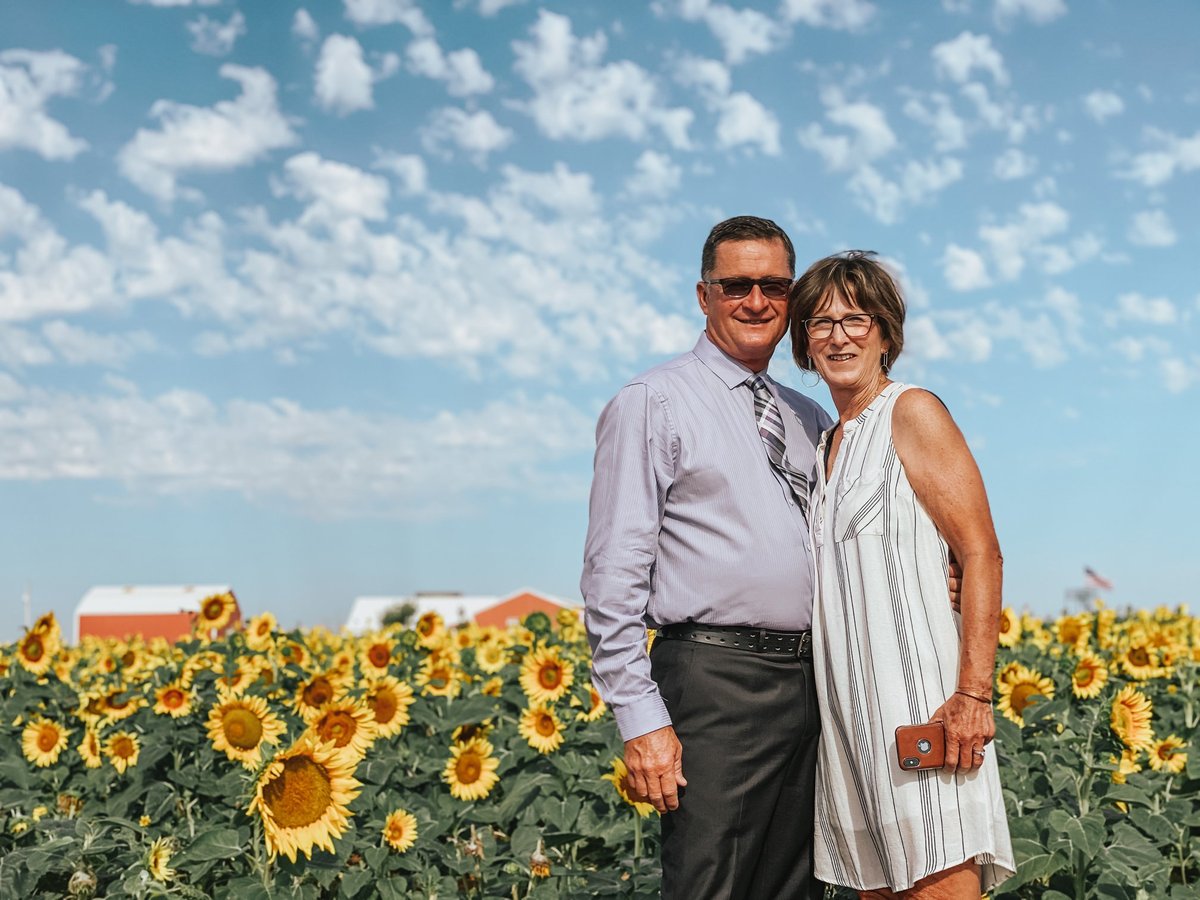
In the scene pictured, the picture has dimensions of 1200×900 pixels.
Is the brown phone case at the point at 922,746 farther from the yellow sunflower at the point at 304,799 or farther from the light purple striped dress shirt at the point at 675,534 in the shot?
the yellow sunflower at the point at 304,799

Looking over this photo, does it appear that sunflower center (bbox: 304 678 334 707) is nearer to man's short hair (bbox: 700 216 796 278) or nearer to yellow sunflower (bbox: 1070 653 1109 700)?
man's short hair (bbox: 700 216 796 278)

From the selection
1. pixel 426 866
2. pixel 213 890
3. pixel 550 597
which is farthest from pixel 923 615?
pixel 550 597

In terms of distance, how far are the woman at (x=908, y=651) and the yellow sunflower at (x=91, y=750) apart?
4.24 metres

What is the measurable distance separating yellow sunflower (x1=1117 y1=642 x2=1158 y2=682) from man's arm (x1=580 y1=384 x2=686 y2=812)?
482 cm

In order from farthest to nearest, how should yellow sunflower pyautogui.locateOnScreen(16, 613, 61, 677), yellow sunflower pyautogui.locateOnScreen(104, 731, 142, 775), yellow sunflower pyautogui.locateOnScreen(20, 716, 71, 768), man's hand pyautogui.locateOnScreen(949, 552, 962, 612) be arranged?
1. yellow sunflower pyautogui.locateOnScreen(16, 613, 61, 677)
2. yellow sunflower pyautogui.locateOnScreen(20, 716, 71, 768)
3. yellow sunflower pyautogui.locateOnScreen(104, 731, 142, 775)
4. man's hand pyautogui.locateOnScreen(949, 552, 962, 612)

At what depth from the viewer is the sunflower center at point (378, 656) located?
6973 mm

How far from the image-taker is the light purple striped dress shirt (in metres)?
3.09

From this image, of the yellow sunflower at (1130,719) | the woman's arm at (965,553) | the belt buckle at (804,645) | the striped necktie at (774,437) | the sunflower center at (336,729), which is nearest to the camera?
the woman's arm at (965,553)

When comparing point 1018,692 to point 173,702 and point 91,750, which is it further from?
point 91,750

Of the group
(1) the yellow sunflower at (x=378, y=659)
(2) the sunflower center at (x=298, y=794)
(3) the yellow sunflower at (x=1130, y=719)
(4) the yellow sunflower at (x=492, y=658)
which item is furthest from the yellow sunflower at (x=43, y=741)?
(3) the yellow sunflower at (x=1130, y=719)

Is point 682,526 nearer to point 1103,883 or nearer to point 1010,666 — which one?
point 1103,883

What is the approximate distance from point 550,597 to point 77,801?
1806 inches

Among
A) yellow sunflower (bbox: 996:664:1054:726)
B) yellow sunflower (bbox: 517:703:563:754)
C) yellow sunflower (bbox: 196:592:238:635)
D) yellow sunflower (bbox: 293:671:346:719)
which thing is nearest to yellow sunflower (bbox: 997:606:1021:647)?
yellow sunflower (bbox: 996:664:1054:726)

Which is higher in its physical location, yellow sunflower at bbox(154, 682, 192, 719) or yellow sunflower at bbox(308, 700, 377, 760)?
yellow sunflower at bbox(154, 682, 192, 719)
